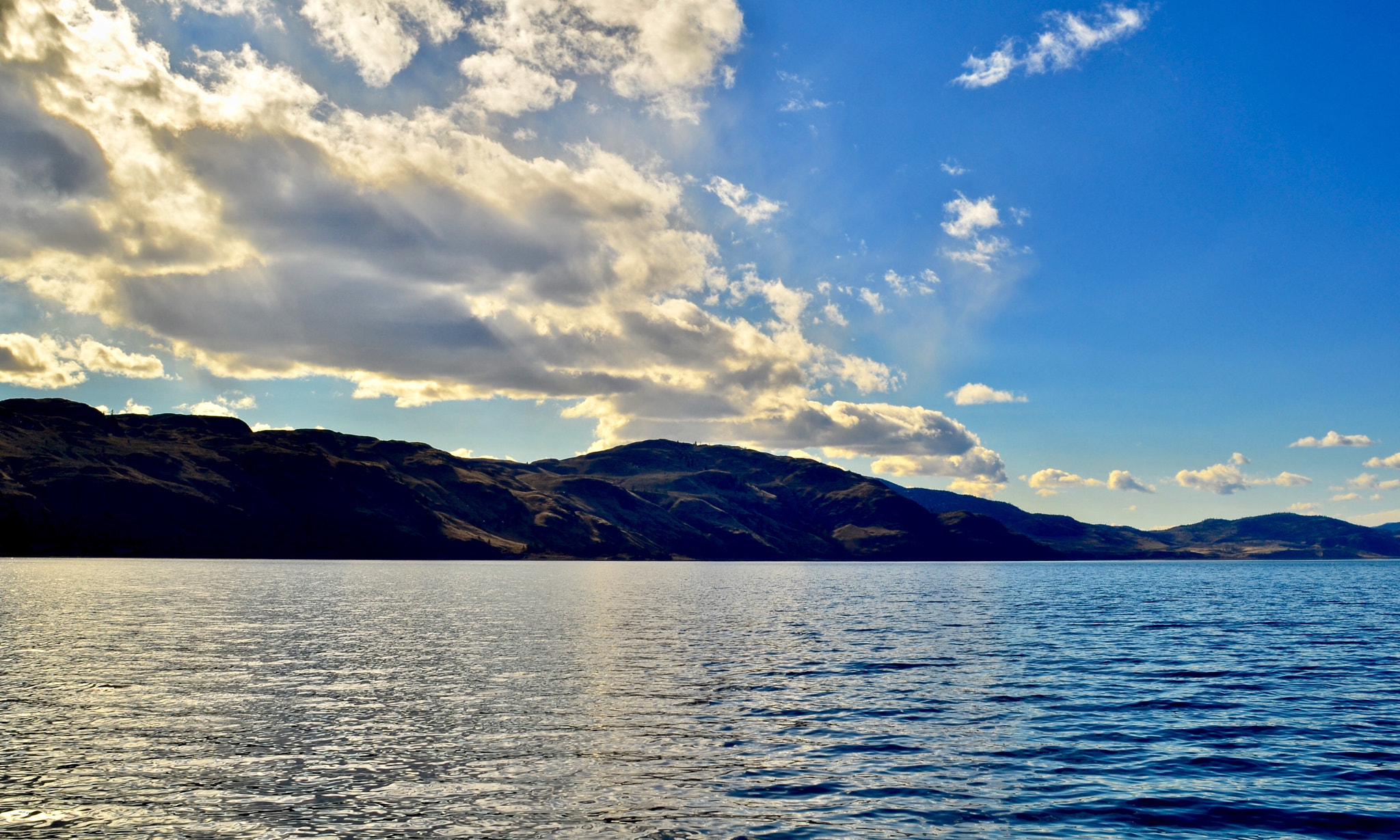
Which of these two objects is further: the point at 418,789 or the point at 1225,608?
the point at 1225,608

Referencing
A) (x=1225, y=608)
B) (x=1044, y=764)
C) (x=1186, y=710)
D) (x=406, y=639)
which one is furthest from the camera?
(x=1225, y=608)

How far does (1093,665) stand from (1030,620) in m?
39.8

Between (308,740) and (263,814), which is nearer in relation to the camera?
(263,814)

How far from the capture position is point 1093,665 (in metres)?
58.4

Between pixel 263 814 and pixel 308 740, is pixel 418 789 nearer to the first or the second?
pixel 263 814

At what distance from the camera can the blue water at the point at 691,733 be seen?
82.5ft

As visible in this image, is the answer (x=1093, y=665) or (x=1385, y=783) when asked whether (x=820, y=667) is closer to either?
(x=1093, y=665)

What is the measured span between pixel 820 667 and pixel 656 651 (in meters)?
14.6

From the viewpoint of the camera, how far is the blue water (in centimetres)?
2516

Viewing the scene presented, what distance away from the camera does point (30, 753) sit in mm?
31094

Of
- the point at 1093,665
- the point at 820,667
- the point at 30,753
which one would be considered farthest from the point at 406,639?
the point at 1093,665

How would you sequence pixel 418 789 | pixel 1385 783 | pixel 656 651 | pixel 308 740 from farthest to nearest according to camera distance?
pixel 656 651 < pixel 308 740 < pixel 1385 783 < pixel 418 789

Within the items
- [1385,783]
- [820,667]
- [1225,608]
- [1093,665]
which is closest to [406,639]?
[820,667]

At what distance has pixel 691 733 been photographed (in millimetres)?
36250
